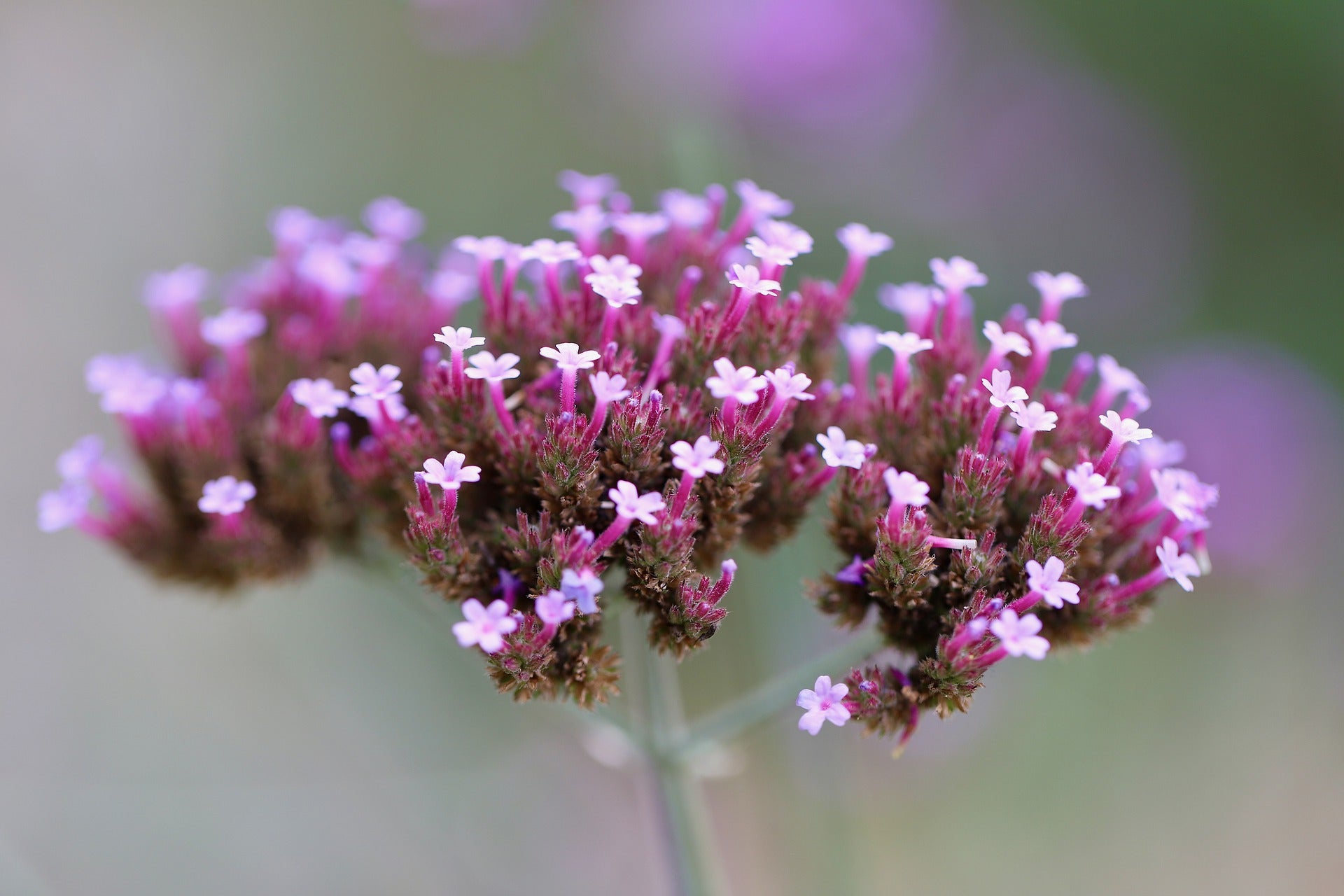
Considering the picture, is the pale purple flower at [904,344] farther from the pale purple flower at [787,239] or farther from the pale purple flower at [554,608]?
the pale purple flower at [554,608]

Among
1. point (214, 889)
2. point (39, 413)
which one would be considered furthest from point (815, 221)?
point (39, 413)

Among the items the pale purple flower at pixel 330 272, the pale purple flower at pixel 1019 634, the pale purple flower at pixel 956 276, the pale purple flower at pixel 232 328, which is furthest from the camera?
Answer: the pale purple flower at pixel 330 272

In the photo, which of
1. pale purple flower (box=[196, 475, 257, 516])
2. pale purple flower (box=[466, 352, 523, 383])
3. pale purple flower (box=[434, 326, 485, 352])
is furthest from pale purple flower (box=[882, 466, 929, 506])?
pale purple flower (box=[196, 475, 257, 516])

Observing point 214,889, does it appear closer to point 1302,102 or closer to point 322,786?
point 322,786

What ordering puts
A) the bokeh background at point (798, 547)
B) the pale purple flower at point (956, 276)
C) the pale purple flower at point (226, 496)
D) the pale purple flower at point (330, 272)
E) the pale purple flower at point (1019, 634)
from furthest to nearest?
the bokeh background at point (798, 547), the pale purple flower at point (330, 272), the pale purple flower at point (956, 276), the pale purple flower at point (226, 496), the pale purple flower at point (1019, 634)

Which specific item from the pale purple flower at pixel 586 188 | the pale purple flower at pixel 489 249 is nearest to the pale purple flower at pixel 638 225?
the pale purple flower at pixel 586 188
